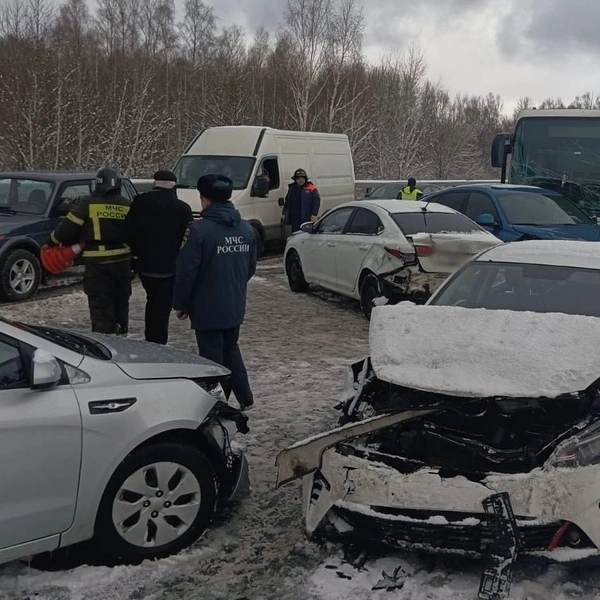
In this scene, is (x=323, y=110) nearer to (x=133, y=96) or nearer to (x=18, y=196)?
(x=133, y=96)

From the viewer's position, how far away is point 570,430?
10.9 feet

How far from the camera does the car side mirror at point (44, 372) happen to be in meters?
2.99

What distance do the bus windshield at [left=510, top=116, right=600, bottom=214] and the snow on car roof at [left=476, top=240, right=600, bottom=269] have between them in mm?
7777

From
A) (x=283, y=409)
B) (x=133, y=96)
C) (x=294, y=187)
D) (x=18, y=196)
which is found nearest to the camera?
(x=283, y=409)

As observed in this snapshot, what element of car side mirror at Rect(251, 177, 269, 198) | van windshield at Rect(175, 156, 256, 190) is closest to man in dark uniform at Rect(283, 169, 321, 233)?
car side mirror at Rect(251, 177, 269, 198)

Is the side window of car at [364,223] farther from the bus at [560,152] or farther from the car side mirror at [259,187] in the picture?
the bus at [560,152]

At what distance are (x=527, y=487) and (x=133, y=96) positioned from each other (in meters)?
29.7

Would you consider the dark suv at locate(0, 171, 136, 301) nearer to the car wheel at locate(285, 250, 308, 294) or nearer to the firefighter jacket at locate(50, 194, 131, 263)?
the car wheel at locate(285, 250, 308, 294)

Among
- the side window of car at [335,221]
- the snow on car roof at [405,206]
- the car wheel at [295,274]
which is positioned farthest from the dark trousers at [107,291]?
the car wheel at [295,274]

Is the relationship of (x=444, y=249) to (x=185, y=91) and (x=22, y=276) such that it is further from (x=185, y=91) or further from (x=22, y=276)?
(x=185, y=91)

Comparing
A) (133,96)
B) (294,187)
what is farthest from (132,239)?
(133,96)

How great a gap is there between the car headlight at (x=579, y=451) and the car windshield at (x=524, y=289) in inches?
53.9

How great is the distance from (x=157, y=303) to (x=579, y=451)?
4.21 metres

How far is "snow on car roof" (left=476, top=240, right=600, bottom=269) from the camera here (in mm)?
4922
